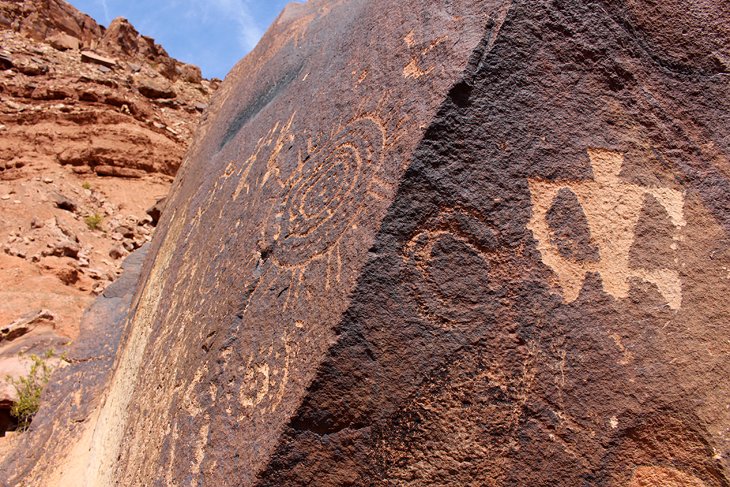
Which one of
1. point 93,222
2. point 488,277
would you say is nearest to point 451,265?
point 488,277

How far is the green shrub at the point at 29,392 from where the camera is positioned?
7.77 ft

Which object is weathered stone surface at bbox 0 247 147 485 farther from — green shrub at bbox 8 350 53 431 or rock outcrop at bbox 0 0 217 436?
A: rock outcrop at bbox 0 0 217 436

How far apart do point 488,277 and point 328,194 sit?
1.10 ft

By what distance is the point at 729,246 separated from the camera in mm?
1113

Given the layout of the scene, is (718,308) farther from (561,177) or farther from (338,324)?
(338,324)

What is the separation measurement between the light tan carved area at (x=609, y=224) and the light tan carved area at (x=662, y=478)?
0.86ft

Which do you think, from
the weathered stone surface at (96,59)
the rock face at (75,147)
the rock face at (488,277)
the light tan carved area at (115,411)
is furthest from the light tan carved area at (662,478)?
the weathered stone surface at (96,59)

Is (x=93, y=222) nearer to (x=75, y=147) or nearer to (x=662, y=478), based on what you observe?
(x=75, y=147)

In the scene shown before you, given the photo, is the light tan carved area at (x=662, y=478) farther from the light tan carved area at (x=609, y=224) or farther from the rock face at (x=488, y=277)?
the light tan carved area at (x=609, y=224)

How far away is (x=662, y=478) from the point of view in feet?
3.19

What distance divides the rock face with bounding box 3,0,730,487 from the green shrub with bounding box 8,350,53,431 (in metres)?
1.31

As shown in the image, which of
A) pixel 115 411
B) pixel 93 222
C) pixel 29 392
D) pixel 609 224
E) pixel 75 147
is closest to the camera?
pixel 609 224

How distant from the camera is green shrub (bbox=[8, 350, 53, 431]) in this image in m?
2.37

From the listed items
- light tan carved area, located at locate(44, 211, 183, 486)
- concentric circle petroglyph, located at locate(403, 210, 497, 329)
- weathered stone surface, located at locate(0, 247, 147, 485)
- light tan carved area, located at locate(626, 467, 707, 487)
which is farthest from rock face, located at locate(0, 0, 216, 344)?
light tan carved area, located at locate(626, 467, 707, 487)
